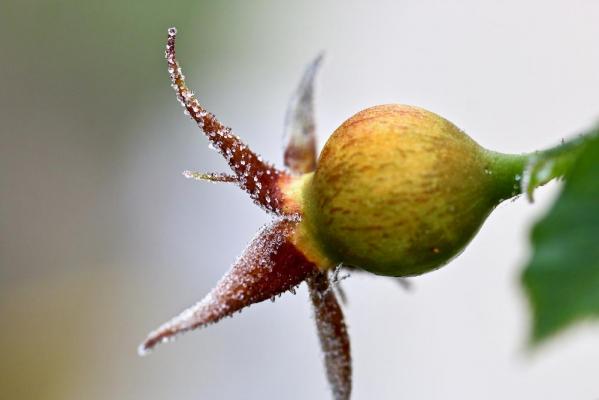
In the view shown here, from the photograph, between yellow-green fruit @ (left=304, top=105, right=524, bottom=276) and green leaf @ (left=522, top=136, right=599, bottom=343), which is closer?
green leaf @ (left=522, top=136, right=599, bottom=343)

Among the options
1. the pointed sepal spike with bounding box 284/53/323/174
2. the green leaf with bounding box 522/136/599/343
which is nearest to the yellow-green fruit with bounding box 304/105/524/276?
the pointed sepal spike with bounding box 284/53/323/174

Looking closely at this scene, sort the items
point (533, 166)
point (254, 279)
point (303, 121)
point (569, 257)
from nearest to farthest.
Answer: point (569, 257)
point (533, 166)
point (254, 279)
point (303, 121)

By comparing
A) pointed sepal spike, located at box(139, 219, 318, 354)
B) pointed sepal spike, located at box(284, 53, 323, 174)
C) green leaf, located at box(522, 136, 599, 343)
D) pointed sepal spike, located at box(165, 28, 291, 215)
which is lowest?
green leaf, located at box(522, 136, 599, 343)

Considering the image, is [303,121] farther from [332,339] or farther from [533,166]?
[533,166]

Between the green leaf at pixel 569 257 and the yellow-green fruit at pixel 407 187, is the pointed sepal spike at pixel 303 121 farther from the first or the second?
the green leaf at pixel 569 257

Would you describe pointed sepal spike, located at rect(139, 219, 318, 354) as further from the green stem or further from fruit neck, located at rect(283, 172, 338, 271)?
the green stem

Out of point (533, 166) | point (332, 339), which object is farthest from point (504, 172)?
point (332, 339)

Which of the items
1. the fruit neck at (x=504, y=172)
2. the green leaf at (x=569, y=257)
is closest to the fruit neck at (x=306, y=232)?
the fruit neck at (x=504, y=172)
